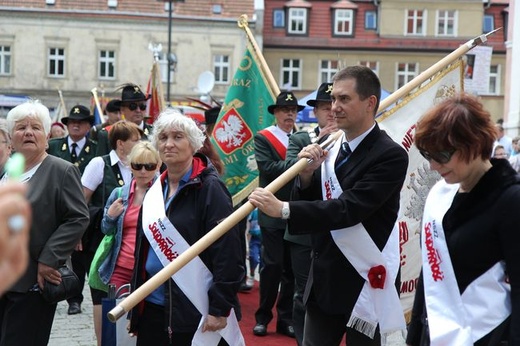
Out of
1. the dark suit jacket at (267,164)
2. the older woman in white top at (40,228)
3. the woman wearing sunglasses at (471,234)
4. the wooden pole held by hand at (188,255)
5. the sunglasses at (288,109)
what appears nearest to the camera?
the woman wearing sunglasses at (471,234)

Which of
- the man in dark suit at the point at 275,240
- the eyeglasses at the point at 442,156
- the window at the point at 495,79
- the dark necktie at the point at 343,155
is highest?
the window at the point at 495,79

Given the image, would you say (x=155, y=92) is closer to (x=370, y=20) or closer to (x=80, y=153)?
(x=80, y=153)

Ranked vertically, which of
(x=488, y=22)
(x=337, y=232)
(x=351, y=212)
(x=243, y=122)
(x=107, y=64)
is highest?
(x=488, y=22)

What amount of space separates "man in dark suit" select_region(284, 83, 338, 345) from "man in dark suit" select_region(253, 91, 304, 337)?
1.66ft

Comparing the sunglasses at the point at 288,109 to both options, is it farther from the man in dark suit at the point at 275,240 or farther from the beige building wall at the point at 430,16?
the beige building wall at the point at 430,16

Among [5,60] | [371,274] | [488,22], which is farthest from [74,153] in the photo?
[488,22]

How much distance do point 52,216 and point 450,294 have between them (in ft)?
7.98

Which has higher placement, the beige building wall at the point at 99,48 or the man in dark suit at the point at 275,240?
the beige building wall at the point at 99,48

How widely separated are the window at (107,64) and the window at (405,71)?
55.6ft

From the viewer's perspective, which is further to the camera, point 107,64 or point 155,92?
point 107,64

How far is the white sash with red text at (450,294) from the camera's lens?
3.21m

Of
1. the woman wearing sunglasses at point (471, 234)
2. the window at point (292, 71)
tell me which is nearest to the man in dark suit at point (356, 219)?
the woman wearing sunglasses at point (471, 234)

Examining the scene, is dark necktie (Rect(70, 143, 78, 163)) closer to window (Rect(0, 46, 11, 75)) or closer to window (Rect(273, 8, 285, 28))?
window (Rect(0, 46, 11, 75))

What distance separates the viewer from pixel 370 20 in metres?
50.9
